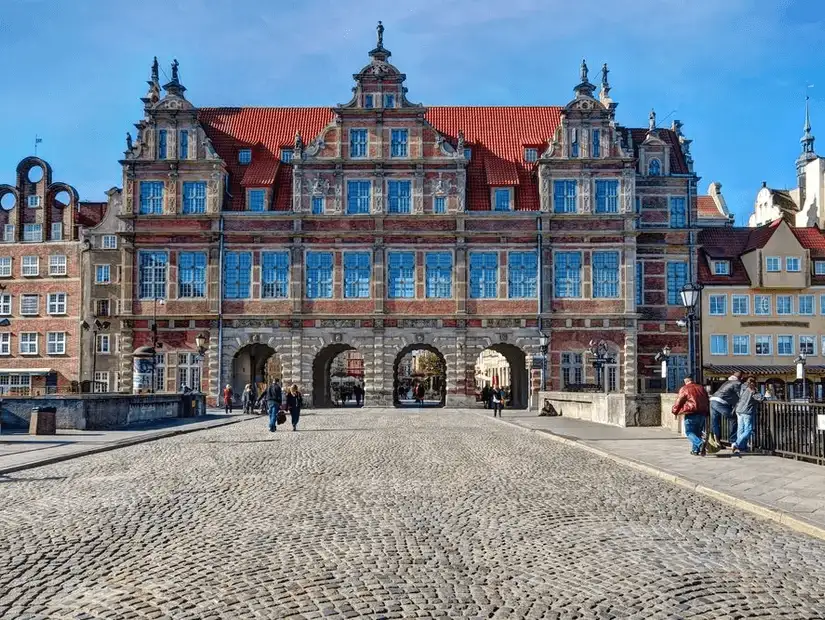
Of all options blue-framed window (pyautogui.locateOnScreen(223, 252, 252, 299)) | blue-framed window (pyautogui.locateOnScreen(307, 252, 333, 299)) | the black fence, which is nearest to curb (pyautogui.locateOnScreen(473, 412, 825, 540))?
the black fence

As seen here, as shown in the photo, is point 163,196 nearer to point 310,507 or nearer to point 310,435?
point 310,435

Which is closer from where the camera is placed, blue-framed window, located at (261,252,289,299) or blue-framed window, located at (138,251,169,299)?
blue-framed window, located at (261,252,289,299)

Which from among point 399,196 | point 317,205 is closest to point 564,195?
point 399,196

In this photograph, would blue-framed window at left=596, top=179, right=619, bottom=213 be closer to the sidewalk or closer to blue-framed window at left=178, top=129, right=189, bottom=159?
blue-framed window at left=178, top=129, right=189, bottom=159

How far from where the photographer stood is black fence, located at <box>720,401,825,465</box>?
57.2 feet

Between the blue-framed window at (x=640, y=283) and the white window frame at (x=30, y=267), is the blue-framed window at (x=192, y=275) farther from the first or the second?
the blue-framed window at (x=640, y=283)

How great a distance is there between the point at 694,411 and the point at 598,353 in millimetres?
27787

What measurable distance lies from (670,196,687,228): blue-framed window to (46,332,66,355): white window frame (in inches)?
1518

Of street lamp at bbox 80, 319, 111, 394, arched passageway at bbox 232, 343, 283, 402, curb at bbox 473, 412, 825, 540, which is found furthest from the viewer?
street lamp at bbox 80, 319, 111, 394

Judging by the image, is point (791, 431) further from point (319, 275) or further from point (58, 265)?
point (58, 265)

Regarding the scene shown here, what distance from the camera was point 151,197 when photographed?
53.0 metres

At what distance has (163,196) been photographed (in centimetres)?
5288

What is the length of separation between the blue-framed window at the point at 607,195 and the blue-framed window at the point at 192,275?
22549 millimetres

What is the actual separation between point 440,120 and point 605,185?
1212cm
